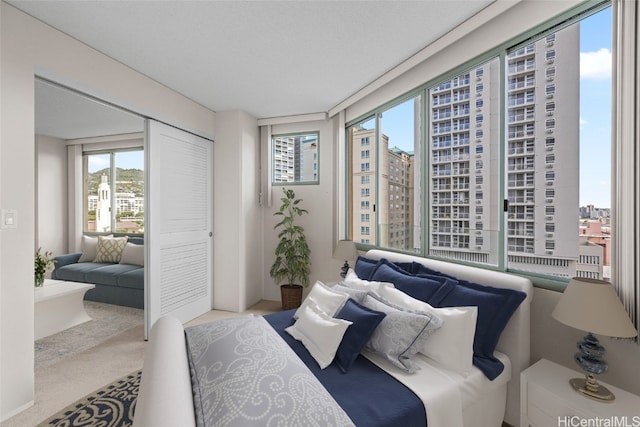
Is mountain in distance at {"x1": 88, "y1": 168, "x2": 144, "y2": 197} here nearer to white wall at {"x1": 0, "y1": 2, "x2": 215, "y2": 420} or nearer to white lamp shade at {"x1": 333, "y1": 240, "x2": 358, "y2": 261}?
white wall at {"x1": 0, "y1": 2, "x2": 215, "y2": 420}

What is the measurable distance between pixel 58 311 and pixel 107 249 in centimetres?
A: 177

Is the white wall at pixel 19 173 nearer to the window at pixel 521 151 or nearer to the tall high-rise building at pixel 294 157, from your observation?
the tall high-rise building at pixel 294 157

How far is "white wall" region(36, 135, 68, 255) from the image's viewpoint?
16.4 feet

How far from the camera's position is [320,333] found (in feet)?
5.36

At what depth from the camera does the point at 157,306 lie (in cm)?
315

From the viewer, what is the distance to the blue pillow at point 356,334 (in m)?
1.52

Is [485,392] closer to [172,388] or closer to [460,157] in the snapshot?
[172,388]

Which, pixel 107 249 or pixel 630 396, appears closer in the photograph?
pixel 630 396

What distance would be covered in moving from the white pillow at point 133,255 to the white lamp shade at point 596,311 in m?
5.07

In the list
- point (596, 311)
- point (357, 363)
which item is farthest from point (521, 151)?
point (357, 363)

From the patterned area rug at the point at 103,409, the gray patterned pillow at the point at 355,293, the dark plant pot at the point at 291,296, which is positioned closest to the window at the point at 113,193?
the dark plant pot at the point at 291,296

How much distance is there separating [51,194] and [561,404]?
7074mm

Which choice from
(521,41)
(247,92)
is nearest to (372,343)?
(521,41)

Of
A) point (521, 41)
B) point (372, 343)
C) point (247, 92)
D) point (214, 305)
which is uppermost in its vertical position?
point (247, 92)
